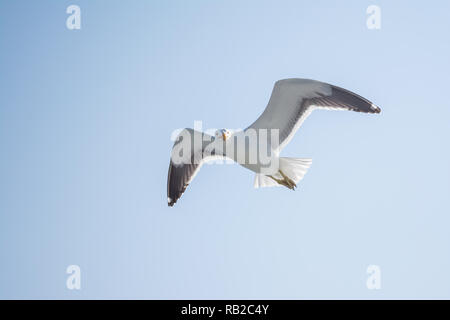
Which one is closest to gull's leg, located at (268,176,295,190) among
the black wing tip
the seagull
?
the seagull

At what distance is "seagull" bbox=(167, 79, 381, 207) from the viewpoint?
717cm

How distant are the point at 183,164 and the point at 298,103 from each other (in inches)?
68.1

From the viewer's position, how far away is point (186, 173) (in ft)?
25.1

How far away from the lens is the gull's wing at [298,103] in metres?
7.15

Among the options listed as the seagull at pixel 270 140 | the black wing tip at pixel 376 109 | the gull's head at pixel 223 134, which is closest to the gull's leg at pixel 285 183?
the seagull at pixel 270 140

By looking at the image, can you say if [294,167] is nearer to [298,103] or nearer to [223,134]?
[298,103]

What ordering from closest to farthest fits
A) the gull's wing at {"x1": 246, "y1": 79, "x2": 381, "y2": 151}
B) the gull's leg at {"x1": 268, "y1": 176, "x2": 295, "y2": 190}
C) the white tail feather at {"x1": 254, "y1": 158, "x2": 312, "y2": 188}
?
the gull's wing at {"x1": 246, "y1": 79, "x2": 381, "y2": 151} < the white tail feather at {"x1": 254, "y1": 158, "x2": 312, "y2": 188} < the gull's leg at {"x1": 268, "y1": 176, "x2": 295, "y2": 190}

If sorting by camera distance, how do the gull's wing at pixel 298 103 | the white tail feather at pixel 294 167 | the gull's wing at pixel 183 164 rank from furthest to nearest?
the gull's wing at pixel 183 164, the white tail feather at pixel 294 167, the gull's wing at pixel 298 103

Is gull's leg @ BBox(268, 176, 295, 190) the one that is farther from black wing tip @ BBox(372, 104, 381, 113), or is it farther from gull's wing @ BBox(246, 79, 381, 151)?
black wing tip @ BBox(372, 104, 381, 113)

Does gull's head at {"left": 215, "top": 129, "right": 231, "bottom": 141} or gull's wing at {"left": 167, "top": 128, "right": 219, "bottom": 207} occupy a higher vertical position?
gull's head at {"left": 215, "top": 129, "right": 231, "bottom": 141}

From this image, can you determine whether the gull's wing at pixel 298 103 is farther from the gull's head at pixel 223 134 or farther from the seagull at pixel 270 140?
the gull's head at pixel 223 134

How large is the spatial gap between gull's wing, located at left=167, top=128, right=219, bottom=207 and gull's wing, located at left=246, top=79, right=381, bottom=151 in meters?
0.74
